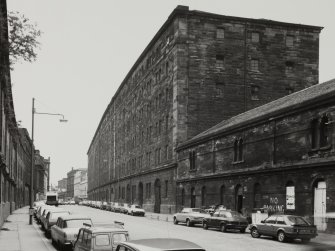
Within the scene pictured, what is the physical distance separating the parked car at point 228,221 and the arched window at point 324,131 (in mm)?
6554

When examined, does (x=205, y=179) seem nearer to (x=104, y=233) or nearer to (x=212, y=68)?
(x=212, y=68)

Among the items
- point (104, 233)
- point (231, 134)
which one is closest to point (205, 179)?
point (231, 134)

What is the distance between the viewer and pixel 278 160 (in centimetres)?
3297

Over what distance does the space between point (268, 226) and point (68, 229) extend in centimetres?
1169

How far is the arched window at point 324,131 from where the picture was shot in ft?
93.5

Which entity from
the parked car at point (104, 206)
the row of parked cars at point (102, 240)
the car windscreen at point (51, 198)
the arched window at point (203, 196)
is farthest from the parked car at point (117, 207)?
the row of parked cars at point (102, 240)

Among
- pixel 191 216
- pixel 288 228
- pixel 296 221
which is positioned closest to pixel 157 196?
pixel 191 216

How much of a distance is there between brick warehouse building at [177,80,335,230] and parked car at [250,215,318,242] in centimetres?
336

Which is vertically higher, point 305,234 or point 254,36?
point 254,36

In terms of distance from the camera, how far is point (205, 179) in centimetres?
4484

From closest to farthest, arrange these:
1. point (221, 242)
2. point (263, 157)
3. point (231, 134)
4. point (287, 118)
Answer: point (221, 242)
point (287, 118)
point (263, 157)
point (231, 134)

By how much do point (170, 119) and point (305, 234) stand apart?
32.7 meters

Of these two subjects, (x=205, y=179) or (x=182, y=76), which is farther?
(x=182, y=76)

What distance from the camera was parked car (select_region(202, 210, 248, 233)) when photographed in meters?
29.9
